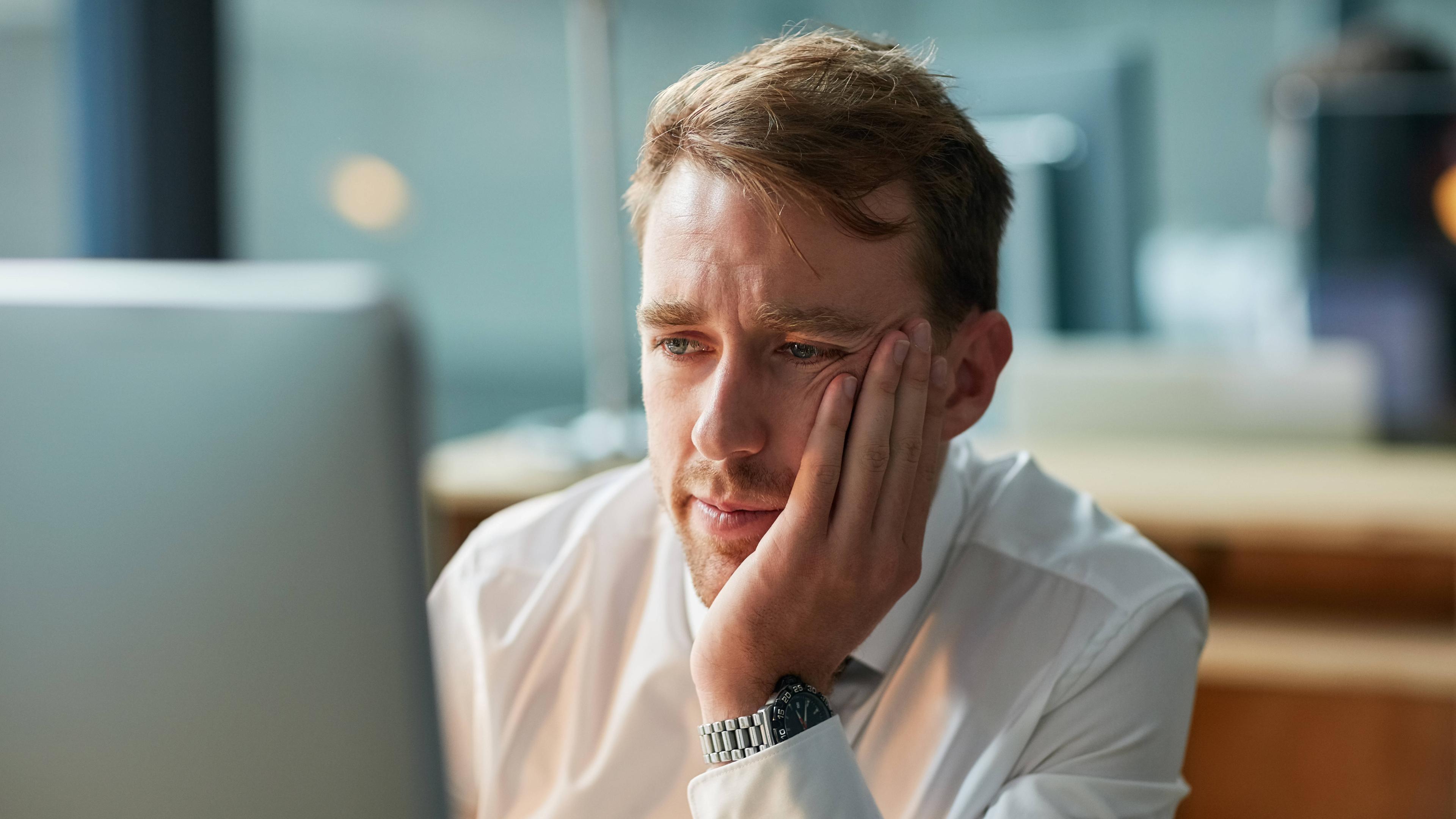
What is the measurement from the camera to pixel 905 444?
1024mm

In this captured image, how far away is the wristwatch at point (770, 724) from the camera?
0.95 meters

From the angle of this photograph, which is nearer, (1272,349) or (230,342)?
(230,342)

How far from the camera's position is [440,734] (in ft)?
1.42

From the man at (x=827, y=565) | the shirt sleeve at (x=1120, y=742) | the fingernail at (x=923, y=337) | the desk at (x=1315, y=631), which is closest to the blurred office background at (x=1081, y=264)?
the desk at (x=1315, y=631)

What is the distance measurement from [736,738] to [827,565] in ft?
0.51

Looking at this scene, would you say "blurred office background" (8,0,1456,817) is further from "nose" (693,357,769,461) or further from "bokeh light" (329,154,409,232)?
"nose" (693,357,769,461)

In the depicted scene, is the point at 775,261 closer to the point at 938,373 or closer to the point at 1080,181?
the point at 938,373

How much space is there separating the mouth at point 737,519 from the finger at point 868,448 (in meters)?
0.07

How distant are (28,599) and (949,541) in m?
0.89

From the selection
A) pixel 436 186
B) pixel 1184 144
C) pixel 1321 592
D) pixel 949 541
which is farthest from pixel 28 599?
pixel 1184 144

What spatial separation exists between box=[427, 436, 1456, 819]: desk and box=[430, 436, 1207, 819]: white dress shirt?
1.21 meters

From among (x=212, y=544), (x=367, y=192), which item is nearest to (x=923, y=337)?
(x=212, y=544)

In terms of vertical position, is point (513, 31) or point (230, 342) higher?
point (513, 31)

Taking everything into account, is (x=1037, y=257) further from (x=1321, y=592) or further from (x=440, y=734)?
(x=440, y=734)
